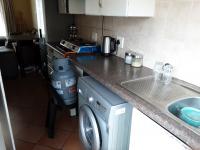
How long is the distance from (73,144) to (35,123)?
2.09ft

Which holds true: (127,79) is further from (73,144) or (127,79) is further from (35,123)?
(35,123)

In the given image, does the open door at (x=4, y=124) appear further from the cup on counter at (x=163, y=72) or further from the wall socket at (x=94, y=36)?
the wall socket at (x=94, y=36)

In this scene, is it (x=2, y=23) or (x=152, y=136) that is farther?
(x=2, y=23)

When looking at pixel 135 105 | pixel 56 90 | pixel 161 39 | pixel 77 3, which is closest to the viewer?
pixel 135 105

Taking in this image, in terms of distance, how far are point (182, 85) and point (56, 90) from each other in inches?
47.7

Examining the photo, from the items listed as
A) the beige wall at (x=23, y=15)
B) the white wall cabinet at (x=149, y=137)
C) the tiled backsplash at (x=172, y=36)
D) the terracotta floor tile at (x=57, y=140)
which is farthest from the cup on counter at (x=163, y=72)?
the beige wall at (x=23, y=15)

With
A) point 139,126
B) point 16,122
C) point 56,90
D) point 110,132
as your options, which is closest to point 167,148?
point 139,126

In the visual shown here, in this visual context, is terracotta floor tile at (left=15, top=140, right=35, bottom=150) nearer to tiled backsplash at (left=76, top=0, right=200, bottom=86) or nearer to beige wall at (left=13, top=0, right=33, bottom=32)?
tiled backsplash at (left=76, top=0, right=200, bottom=86)

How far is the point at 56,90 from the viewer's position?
1.84 m

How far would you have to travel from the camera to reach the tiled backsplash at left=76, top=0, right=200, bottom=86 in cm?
119

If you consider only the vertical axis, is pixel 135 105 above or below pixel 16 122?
above

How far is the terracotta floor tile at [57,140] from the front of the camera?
1824 mm

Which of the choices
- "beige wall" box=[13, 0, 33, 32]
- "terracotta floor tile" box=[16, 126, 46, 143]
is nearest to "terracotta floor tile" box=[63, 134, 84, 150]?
"terracotta floor tile" box=[16, 126, 46, 143]

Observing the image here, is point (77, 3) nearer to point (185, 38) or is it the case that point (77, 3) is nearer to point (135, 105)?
point (185, 38)
